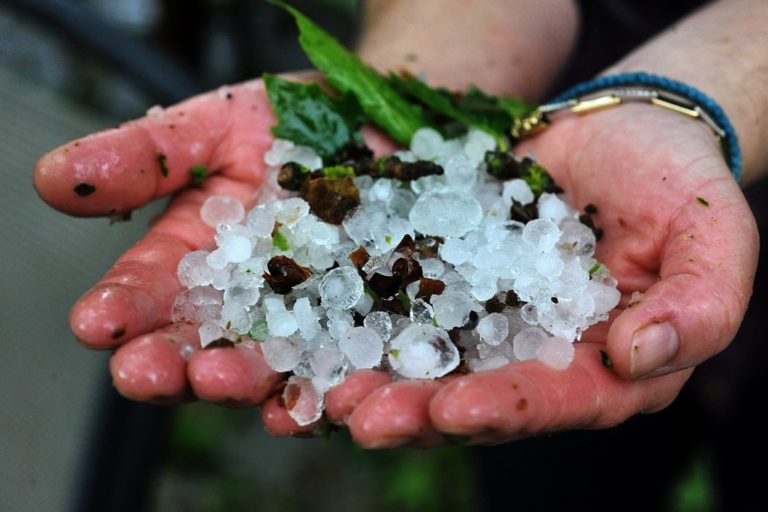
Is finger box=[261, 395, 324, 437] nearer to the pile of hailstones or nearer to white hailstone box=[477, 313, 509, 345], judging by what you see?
the pile of hailstones

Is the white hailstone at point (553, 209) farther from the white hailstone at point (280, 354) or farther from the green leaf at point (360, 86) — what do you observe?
the white hailstone at point (280, 354)

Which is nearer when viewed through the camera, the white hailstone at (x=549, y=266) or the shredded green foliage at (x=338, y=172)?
the white hailstone at (x=549, y=266)

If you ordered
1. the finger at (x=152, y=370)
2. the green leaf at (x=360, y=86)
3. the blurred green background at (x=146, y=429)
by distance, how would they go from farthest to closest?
the blurred green background at (x=146, y=429) → the green leaf at (x=360, y=86) → the finger at (x=152, y=370)

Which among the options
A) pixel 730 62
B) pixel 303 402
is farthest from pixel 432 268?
pixel 730 62

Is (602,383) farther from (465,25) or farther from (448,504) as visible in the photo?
(448,504)

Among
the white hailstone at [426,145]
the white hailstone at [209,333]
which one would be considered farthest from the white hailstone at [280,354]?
the white hailstone at [426,145]

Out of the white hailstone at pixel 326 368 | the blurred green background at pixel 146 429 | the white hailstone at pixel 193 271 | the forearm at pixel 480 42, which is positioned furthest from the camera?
the forearm at pixel 480 42
